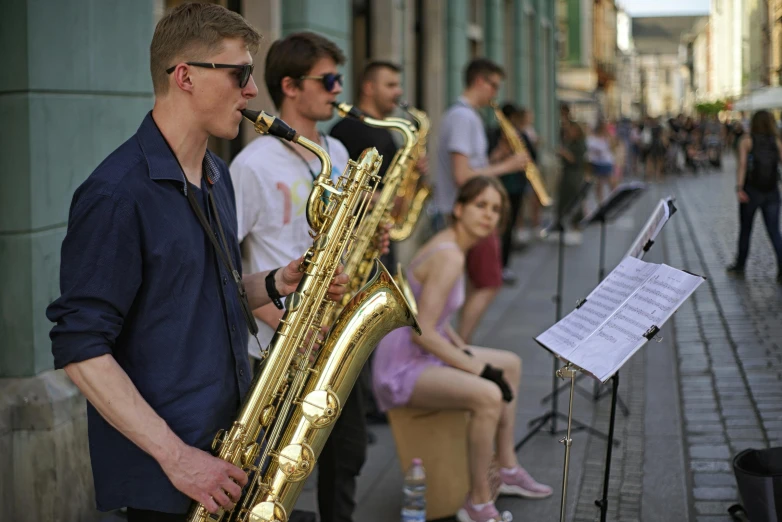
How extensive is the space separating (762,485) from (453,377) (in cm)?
134

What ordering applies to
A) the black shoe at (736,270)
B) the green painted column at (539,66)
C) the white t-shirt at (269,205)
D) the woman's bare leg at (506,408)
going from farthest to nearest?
the green painted column at (539,66) → the black shoe at (736,270) → the woman's bare leg at (506,408) → the white t-shirt at (269,205)

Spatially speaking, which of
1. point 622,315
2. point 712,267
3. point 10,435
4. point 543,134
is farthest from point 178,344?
point 543,134

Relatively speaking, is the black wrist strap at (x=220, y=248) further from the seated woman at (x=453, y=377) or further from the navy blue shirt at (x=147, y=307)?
the seated woman at (x=453, y=377)

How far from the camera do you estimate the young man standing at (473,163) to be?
7.28m

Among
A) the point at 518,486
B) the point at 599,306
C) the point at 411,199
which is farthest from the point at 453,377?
the point at 411,199

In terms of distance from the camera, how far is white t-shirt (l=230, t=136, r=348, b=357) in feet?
12.5

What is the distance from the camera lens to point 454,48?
12.5 metres

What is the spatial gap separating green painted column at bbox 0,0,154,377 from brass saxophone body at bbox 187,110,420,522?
5.28 feet

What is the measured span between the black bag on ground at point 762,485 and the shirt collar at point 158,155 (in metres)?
2.62

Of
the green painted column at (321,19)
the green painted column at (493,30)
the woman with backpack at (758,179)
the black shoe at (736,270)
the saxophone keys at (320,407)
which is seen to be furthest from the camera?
the green painted column at (493,30)

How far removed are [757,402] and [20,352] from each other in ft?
14.4

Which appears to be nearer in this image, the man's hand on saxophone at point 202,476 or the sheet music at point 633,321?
the man's hand on saxophone at point 202,476

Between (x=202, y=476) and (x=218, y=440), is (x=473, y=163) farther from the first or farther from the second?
(x=202, y=476)

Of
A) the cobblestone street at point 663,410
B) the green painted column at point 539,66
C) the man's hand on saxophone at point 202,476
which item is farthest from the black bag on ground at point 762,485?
the green painted column at point 539,66
